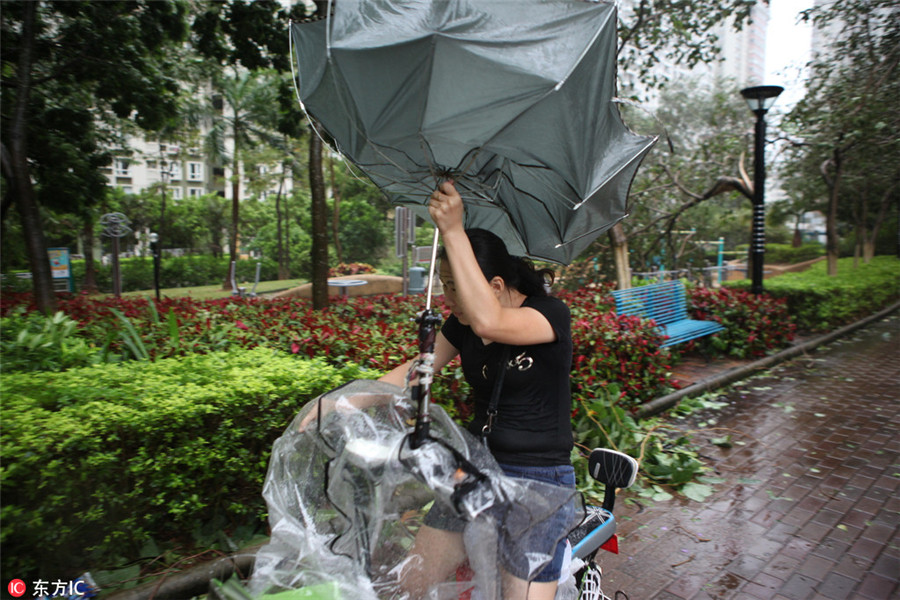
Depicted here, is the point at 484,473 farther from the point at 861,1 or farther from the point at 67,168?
the point at 861,1

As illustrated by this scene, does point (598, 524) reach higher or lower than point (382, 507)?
lower

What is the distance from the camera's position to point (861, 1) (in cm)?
1123

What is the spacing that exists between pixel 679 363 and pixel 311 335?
17.8ft

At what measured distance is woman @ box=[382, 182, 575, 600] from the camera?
1.69m

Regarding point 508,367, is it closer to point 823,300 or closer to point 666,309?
point 666,309

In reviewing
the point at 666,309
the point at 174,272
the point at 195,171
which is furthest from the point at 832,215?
Result: the point at 195,171

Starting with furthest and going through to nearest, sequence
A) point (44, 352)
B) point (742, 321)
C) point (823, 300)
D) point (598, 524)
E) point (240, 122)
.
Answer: point (240, 122), point (823, 300), point (742, 321), point (44, 352), point (598, 524)

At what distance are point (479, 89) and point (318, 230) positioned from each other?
6760 mm

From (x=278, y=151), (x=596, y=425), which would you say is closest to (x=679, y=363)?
(x=596, y=425)

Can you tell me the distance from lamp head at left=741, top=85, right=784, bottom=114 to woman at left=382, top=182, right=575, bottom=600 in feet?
29.2

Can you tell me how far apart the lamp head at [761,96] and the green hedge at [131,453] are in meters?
8.82

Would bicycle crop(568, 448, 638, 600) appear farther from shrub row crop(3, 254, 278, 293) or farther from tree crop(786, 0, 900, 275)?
shrub row crop(3, 254, 278, 293)

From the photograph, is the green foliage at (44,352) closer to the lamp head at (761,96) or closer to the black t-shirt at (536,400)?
the black t-shirt at (536,400)

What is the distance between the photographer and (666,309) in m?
8.36
